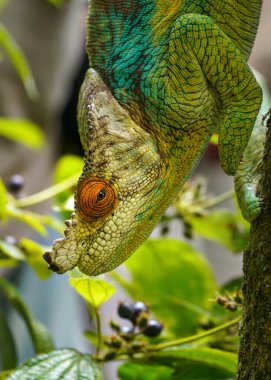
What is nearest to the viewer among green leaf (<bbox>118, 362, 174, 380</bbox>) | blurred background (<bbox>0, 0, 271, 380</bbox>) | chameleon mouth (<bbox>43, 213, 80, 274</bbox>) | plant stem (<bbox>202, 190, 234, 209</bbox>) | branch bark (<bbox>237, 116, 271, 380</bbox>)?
branch bark (<bbox>237, 116, 271, 380</bbox>)

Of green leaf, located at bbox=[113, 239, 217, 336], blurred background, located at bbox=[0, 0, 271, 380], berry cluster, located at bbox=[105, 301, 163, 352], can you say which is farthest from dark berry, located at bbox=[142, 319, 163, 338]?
blurred background, located at bbox=[0, 0, 271, 380]

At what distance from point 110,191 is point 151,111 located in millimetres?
127

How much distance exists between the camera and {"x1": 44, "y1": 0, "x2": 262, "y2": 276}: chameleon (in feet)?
2.72

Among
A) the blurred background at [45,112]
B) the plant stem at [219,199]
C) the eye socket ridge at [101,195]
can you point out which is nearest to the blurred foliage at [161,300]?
the plant stem at [219,199]

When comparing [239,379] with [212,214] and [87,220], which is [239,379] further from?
[212,214]

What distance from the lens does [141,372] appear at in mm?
1024

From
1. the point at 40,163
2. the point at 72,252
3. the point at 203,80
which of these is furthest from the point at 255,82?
the point at 40,163

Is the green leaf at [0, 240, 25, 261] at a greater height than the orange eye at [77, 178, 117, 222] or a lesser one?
lesser

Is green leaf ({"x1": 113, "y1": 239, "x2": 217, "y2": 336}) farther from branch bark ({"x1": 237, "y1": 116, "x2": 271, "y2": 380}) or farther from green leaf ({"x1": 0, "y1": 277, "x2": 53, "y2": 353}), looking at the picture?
branch bark ({"x1": 237, "y1": 116, "x2": 271, "y2": 380})

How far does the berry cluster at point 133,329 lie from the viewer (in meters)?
0.96

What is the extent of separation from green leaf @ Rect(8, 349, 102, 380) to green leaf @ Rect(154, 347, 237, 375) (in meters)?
0.11

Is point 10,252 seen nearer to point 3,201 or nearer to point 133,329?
point 3,201

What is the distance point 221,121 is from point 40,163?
1.71m

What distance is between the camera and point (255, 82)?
2.78ft
